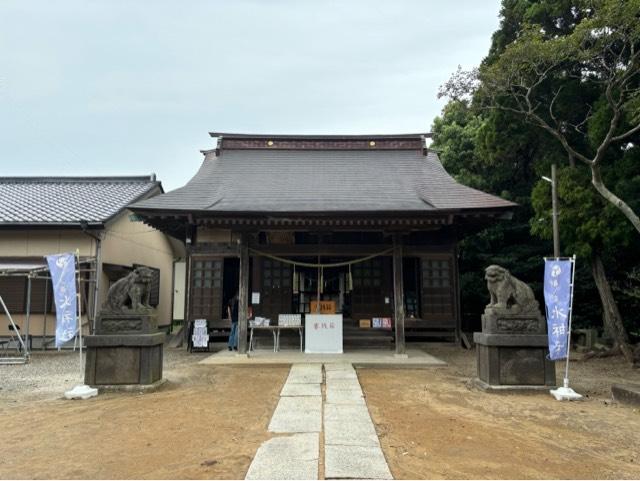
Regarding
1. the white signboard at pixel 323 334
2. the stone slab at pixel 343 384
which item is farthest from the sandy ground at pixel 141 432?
the white signboard at pixel 323 334

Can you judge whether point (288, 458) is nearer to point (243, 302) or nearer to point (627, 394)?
point (627, 394)

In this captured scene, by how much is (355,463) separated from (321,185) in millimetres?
9853

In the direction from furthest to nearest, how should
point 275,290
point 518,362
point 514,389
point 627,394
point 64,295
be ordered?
point 275,290
point 64,295
point 518,362
point 514,389
point 627,394

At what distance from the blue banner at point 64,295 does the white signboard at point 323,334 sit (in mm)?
5208

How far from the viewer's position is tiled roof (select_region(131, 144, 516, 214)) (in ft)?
35.1

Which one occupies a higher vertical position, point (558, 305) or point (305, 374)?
point (558, 305)

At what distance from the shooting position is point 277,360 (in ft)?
31.2

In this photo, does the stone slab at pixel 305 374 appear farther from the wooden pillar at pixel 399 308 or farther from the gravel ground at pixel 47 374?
the gravel ground at pixel 47 374

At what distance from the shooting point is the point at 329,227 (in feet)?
34.3

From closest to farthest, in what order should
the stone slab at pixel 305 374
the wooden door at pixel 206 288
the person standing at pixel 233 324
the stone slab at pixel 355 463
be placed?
the stone slab at pixel 355 463 < the stone slab at pixel 305 374 < the person standing at pixel 233 324 < the wooden door at pixel 206 288

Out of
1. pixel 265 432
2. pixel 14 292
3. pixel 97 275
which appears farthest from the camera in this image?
pixel 97 275

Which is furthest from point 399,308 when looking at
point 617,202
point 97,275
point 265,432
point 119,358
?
point 97,275

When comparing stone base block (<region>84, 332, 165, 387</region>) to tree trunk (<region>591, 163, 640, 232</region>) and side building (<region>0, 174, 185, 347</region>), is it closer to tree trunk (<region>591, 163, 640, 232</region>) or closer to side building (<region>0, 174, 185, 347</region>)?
side building (<region>0, 174, 185, 347</region>)

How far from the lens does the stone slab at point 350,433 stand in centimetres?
428
